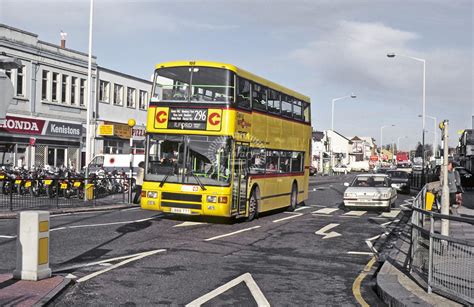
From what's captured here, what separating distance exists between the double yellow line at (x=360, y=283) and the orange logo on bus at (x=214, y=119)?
5805 millimetres

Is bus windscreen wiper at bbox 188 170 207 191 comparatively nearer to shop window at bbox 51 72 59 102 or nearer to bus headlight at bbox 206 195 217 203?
bus headlight at bbox 206 195 217 203

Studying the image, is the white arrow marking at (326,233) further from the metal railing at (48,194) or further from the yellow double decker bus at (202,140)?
the metal railing at (48,194)

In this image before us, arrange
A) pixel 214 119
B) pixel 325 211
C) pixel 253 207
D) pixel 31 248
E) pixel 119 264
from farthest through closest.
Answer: pixel 325 211 → pixel 253 207 → pixel 214 119 → pixel 119 264 → pixel 31 248

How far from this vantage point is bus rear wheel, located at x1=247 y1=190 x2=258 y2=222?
55.2 feet

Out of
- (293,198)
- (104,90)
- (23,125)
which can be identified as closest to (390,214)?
(293,198)

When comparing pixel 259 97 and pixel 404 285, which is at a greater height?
pixel 259 97

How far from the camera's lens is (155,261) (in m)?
10.1

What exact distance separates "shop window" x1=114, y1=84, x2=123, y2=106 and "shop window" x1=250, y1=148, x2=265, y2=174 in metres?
28.3

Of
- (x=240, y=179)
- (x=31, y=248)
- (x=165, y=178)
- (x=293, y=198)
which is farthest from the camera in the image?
(x=293, y=198)

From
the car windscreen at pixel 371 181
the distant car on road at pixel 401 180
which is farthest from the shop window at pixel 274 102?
the distant car on road at pixel 401 180

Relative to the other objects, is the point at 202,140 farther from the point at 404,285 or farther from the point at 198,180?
the point at 404,285

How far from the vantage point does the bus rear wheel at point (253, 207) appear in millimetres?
16828

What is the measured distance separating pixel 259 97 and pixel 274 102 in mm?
1467

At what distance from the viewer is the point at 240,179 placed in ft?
51.6
